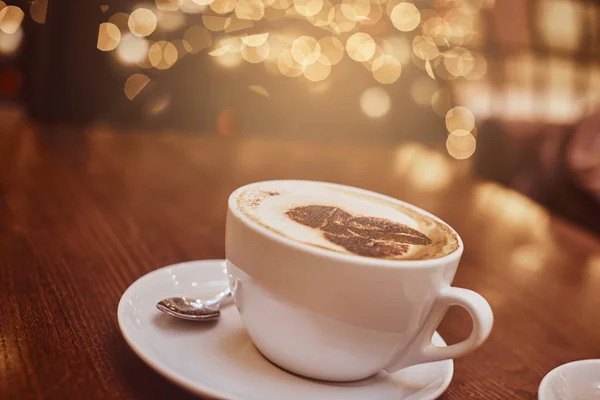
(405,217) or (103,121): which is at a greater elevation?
(405,217)

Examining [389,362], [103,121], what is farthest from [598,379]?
[103,121]

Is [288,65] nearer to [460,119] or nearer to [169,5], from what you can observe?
[169,5]

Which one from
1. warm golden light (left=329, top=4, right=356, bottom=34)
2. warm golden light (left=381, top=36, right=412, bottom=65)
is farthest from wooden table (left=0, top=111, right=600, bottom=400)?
warm golden light (left=381, top=36, right=412, bottom=65)

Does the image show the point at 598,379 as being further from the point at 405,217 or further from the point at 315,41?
the point at 315,41

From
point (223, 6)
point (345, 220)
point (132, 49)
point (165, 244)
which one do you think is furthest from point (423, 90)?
point (345, 220)

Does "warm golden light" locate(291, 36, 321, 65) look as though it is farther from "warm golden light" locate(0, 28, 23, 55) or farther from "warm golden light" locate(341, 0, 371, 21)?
"warm golden light" locate(0, 28, 23, 55)

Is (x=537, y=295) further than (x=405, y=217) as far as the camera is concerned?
Yes

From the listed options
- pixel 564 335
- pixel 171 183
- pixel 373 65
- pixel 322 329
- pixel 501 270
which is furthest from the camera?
pixel 373 65
